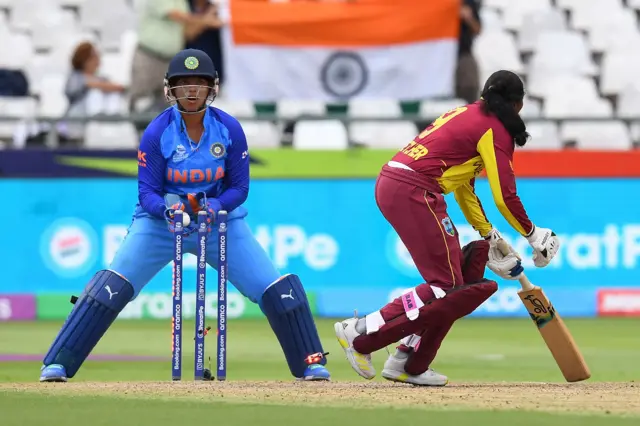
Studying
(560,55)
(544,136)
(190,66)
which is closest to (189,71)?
(190,66)

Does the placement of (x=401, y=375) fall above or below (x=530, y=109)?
below

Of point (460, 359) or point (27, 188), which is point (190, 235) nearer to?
point (460, 359)

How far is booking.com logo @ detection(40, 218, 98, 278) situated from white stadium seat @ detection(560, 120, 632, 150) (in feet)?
17.7

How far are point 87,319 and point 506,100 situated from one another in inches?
111

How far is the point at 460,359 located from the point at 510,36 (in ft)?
23.8

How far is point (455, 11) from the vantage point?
50.6 ft

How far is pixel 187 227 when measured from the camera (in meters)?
8.38

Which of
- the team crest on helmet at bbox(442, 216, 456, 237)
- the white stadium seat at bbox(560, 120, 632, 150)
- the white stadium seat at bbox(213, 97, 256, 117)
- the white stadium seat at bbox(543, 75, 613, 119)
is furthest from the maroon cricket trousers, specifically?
the white stadium seat at bbox(543, 75, 613, 119)

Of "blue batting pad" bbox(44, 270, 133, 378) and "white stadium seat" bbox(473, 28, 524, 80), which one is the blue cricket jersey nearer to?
"blue batting pad" bbox(44, 270, 133, 378)

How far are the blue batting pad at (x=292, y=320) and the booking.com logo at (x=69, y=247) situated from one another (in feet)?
20.9

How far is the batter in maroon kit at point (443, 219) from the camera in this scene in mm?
8211

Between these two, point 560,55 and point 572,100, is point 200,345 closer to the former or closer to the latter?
point 572,100

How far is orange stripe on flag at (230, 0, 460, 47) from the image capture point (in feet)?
50.3

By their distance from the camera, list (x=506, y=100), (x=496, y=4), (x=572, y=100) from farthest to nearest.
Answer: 1. (x=496, y=4)
2. (x=572, y=100)
3. (x=506, y=100)
